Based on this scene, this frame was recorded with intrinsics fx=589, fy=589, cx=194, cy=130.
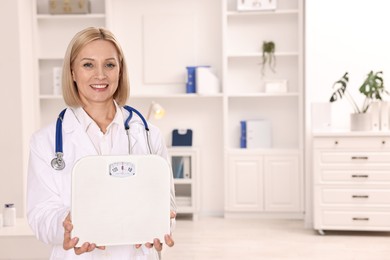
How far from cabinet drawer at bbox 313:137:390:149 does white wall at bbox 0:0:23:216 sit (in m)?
2.59

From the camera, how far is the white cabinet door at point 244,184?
224 inches

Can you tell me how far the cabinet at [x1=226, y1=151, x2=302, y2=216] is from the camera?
566 centimetres

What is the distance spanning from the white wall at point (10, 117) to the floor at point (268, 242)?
1502mm

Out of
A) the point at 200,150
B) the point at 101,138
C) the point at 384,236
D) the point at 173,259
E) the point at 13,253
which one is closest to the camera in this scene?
the point at 101,138

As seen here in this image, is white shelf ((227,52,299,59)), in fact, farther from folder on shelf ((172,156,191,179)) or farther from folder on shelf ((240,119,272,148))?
folder on shelf ((172,156,191,179))

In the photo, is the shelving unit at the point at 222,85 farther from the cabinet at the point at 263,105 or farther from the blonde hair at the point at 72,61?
the blonde hair at the point at 72,61

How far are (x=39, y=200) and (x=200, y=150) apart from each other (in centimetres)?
434

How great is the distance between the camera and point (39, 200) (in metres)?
1.50

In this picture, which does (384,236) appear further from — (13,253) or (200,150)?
(13,253)

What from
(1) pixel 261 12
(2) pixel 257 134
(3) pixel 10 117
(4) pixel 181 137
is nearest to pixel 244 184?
(2) pixel 257 134

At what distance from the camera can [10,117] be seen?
5.16 metres

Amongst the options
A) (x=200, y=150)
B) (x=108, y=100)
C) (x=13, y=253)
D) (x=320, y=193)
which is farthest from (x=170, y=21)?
(x=108, y=100)

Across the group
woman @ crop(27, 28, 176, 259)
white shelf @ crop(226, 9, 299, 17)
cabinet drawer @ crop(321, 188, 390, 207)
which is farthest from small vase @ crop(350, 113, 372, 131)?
woman @ crop(27, 28, 176, 259)

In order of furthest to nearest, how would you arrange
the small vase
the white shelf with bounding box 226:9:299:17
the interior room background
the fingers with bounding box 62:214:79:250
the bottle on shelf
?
the white shelf with bounding box 226:9:299:17
the interior room background
the small vase
the bottle on shelf
the fingers with bounding box 62:214:79:250
